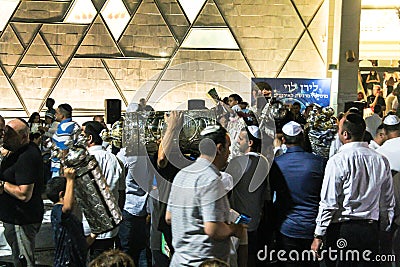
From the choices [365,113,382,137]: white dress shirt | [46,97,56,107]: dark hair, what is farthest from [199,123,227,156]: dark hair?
[46,97,56,107]: dark hair

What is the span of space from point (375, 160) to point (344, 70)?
823cm

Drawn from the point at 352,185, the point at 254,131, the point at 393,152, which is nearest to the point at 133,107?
the point at 254,131

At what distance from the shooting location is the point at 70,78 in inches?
499

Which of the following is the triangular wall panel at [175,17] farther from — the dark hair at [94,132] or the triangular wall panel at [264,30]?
the dark hair at [94,132]

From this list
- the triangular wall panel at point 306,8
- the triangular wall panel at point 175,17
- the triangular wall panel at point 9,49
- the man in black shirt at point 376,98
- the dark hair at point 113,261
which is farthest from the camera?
the triangular wall panel at point 306,8

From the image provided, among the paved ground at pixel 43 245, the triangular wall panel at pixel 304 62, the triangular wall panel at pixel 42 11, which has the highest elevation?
the triangular wall panel at pixel 42 11

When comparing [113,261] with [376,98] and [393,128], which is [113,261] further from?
[376,98]

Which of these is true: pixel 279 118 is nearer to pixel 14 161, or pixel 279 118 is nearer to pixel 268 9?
pixel 14 161

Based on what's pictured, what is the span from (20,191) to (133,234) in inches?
37.6


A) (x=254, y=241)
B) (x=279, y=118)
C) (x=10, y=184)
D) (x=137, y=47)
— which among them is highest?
(x=137, y=47)

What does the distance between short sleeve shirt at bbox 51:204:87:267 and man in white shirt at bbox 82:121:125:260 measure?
435mm

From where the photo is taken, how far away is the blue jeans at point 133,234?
4.88 m

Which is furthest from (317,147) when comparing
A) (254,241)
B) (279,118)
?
(254,241)

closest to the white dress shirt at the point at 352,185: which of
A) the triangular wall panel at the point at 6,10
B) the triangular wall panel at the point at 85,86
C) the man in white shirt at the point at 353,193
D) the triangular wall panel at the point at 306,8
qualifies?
the man in white shirt at the point at 353,193
